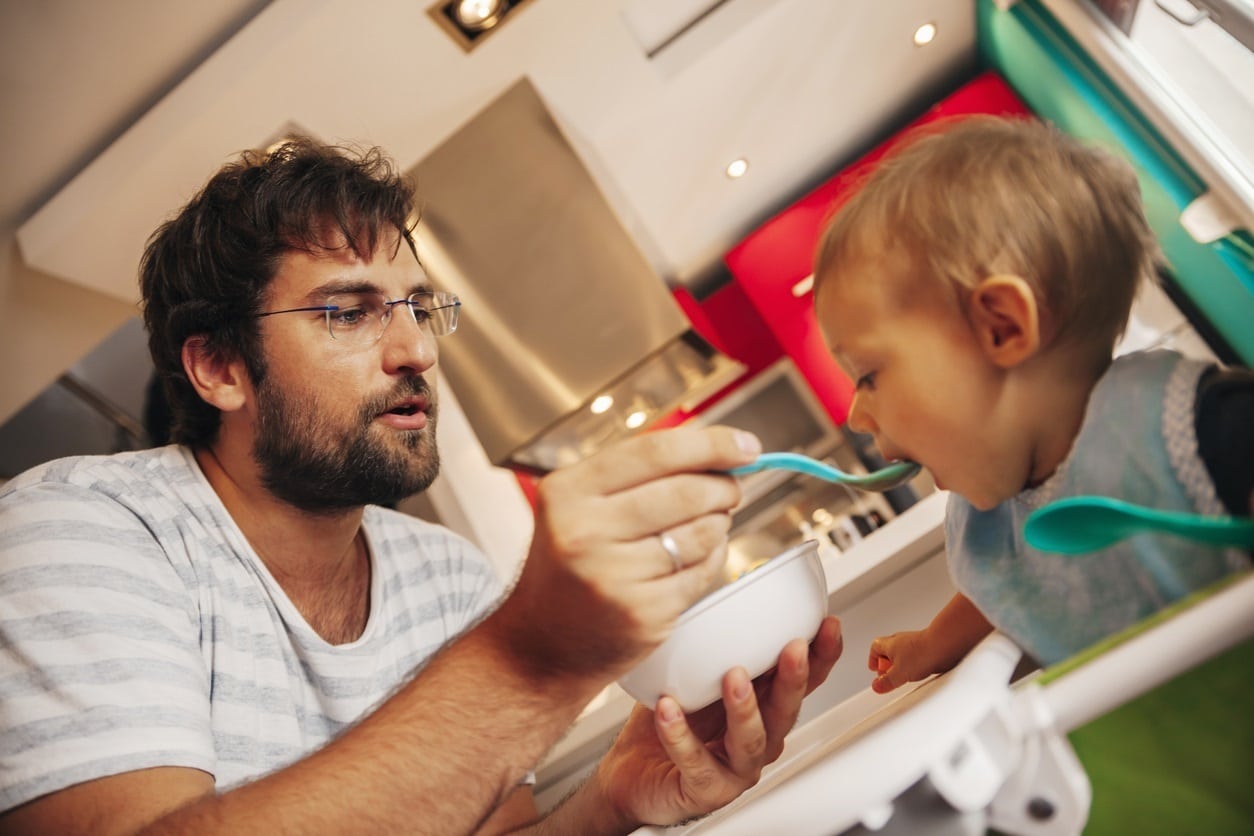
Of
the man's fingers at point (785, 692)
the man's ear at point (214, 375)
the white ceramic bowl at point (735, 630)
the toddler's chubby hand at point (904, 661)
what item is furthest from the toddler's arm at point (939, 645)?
the man's ear at point (214, 375)

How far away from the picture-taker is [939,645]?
2.85ft

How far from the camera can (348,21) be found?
166cm

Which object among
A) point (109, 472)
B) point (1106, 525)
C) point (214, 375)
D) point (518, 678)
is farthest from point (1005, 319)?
point (214, 375)

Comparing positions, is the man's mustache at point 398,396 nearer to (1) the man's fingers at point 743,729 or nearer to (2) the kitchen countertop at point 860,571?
(2) the kitchen countertop at point 860,571

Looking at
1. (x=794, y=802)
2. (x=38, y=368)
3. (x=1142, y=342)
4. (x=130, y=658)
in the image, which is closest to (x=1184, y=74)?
(x=1142, y=342)

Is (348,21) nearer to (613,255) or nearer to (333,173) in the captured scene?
(333,173)

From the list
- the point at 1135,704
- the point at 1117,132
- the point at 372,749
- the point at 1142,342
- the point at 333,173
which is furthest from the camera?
the point at 1142,342

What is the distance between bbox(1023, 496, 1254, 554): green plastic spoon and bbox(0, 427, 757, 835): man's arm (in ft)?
0.65

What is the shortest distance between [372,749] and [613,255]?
1.51 m

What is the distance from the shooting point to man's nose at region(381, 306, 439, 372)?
1.22m

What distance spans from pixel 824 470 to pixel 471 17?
1551 mm

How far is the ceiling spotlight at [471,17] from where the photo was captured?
170cm

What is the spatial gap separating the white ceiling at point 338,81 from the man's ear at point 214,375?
0.67m

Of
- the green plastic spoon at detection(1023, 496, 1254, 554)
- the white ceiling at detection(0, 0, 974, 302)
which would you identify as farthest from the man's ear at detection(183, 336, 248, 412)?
the green plastic spoon at detection(1023, 496, 1254, 554)
